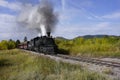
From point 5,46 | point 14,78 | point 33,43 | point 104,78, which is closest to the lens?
point 104,78

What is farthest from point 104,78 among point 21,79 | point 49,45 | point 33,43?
point 33,43

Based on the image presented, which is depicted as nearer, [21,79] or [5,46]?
[21,79]

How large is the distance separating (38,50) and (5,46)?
222 feet

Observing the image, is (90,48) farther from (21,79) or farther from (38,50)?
(21,79)

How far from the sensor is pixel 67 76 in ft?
42.2

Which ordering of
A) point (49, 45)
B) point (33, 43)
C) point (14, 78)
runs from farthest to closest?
1. point (33, 43)
2. point (49, 45)
3. point (14, 78)

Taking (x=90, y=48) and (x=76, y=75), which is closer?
(x=76, y=75)

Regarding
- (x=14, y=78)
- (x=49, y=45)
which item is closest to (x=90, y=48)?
(x=49, y=45)

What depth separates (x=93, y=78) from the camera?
1228cm

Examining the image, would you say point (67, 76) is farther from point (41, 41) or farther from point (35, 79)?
point (41, 41)

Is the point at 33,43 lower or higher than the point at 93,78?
higher

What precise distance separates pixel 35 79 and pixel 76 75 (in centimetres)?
214

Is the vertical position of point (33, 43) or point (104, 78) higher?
point (33, 43)

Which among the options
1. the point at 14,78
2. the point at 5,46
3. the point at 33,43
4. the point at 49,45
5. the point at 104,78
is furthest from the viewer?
the point at 5,46
